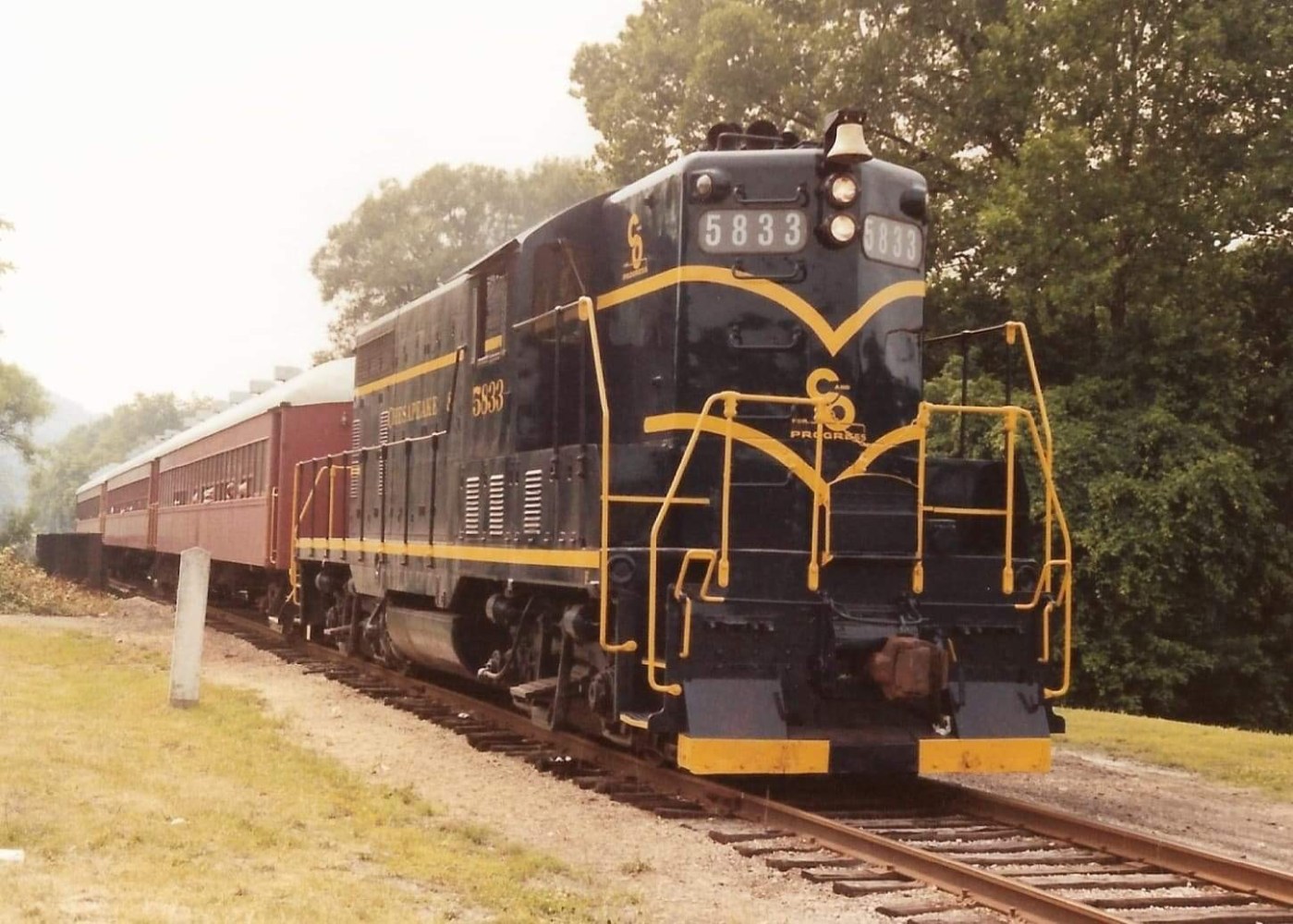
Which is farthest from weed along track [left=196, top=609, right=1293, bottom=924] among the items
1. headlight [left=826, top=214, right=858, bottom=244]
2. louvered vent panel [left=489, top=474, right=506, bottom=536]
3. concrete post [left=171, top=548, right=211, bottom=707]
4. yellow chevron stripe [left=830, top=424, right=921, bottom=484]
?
headlight [left=826, top=214, right=858, bottom=244]

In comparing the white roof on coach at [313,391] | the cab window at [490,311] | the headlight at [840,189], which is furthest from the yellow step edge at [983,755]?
the white roof on coach at [313,391]

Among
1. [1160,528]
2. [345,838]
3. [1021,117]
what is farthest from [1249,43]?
[345,838]

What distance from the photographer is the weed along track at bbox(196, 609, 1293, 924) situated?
5.55 meters

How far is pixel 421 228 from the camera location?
183ft

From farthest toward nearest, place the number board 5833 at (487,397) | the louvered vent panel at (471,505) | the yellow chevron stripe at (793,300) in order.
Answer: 1. the louvered vent panel at (471,505)
2. the number board 5833 at (487,397)
3. the yellow chevron stripe at (793,300)

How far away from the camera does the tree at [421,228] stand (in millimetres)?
55469

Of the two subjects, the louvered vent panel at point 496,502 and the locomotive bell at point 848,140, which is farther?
the louvered vent panel at point 496,502

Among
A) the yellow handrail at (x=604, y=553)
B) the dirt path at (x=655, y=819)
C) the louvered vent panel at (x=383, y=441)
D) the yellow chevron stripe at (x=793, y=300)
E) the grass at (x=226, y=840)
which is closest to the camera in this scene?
the grass at (x=226, y=840)

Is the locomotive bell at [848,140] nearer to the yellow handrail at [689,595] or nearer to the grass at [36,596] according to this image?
the yellow handrail at [689,595]

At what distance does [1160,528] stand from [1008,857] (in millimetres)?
12321

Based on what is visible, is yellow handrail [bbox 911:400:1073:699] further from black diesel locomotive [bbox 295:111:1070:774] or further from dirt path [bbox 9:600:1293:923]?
dirt path [bbox 9:600:1293:923]

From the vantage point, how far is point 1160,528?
58.0 ft

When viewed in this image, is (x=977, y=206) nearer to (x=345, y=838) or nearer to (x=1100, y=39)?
(x=1100, y=39)

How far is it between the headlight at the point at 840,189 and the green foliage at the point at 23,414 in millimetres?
50948
